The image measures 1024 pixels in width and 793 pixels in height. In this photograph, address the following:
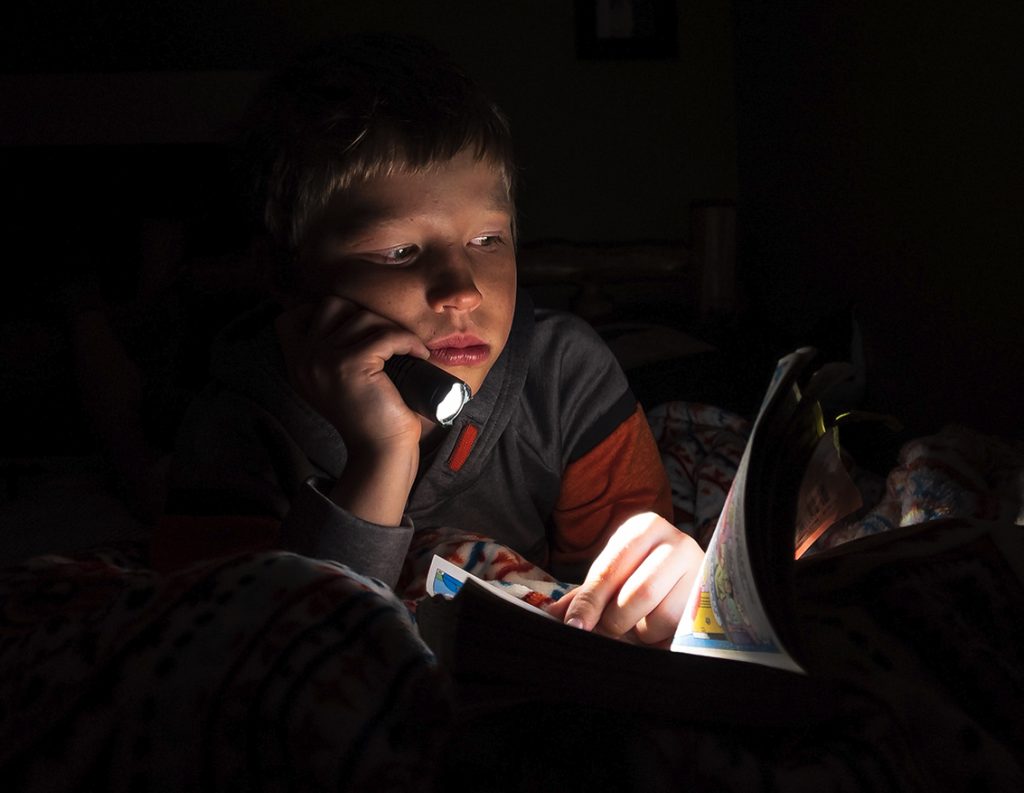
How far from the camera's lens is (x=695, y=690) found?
410 millimetres

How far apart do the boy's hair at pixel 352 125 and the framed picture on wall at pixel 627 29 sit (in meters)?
1.34

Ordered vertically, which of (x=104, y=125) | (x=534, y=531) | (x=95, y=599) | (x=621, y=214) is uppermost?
(x=104, y=125)

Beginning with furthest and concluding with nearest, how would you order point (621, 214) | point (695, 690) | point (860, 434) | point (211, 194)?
point (621, 214) < point (211, 194) < point (860, 434) < point (695, 690)

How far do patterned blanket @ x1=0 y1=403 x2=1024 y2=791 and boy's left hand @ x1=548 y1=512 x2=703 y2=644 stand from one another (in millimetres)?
156

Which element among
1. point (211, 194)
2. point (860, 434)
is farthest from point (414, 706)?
point (211, 194)

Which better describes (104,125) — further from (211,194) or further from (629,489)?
(629,489)

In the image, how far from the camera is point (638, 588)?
0.64 meters

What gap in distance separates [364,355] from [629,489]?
378 millimetres

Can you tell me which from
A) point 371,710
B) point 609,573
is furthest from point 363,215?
point 371,710

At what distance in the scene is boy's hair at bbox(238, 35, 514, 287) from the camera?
2.70ft

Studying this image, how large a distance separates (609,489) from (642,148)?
4.64 feet

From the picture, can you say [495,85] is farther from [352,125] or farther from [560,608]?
[560,608]

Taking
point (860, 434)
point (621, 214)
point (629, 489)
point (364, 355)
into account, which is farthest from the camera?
point (621, 214)

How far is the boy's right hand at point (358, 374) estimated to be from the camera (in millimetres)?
791
